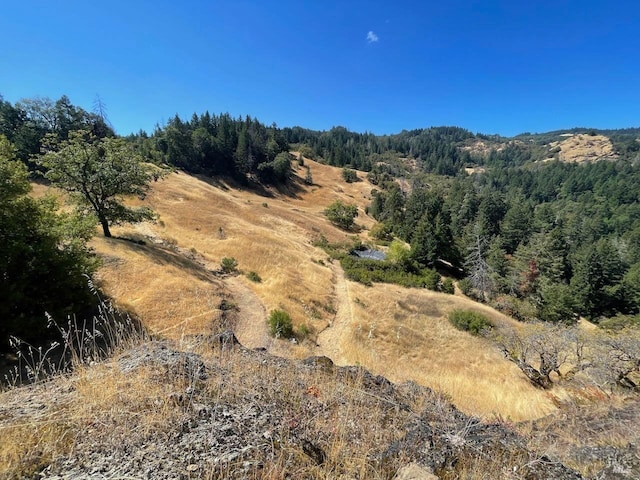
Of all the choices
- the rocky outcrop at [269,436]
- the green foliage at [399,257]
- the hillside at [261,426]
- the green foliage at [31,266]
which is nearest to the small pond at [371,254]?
the green foliage at [399,257]

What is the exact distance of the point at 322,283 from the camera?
1359 inches

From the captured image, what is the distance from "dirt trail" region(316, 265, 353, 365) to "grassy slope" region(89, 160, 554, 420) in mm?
87

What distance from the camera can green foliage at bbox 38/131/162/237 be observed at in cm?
2433

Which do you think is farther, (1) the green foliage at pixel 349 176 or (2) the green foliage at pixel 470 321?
(1) the green foliage at pixel 349 176

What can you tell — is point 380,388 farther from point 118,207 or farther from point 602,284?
point 602,284

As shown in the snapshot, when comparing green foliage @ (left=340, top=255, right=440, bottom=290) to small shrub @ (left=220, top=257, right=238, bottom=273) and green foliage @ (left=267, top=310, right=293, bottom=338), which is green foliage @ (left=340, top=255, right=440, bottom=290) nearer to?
small shrub @ (left=220, top=257, right=238, bottom=273)

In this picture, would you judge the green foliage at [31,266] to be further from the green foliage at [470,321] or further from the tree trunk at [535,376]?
the green foliage at [470,321]

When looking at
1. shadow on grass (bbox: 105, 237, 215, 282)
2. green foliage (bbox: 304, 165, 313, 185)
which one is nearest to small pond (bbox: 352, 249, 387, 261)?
shadow on grass (bbox: 105, 237, 215, 282)

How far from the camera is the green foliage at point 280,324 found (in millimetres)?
21266

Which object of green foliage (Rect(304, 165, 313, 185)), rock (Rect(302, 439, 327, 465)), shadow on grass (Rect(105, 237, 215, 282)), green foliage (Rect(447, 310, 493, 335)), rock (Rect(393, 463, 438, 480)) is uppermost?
green foliage (Rect(304, 165, 313, 185))

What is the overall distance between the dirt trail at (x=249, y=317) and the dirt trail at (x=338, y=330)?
4132 millimetres

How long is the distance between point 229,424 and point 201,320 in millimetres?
17337

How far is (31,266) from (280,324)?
13886mm

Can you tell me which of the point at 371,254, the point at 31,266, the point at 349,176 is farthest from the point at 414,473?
the point at 349,176
